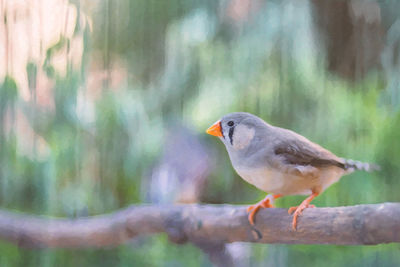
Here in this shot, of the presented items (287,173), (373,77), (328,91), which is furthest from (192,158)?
(373,77)

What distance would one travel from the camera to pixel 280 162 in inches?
45.4

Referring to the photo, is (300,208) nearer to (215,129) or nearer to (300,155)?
(300,155)

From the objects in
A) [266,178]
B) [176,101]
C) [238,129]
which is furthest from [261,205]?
[176,101]

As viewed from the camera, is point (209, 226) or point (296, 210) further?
point (209, 226)

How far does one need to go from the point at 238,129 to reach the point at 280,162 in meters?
0.14

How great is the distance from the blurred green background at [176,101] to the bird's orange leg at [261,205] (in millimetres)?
39

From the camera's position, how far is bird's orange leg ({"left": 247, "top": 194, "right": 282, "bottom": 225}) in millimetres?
1190

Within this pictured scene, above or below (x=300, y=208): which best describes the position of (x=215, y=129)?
above

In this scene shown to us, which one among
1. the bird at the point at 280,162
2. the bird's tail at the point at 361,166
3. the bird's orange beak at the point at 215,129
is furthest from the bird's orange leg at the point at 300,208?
the bird's orange beak at the point at 215,129

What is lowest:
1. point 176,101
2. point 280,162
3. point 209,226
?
point 209,226

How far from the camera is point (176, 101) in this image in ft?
4.39

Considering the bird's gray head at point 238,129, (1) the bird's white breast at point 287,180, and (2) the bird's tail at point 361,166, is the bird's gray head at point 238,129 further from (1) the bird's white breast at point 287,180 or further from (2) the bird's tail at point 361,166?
(2) the bird's tail at point 361,166

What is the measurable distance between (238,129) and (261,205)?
0.65ft

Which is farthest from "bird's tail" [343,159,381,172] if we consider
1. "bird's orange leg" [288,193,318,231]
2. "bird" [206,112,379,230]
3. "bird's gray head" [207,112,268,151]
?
"bird's gray head" [207,112,268,151]
